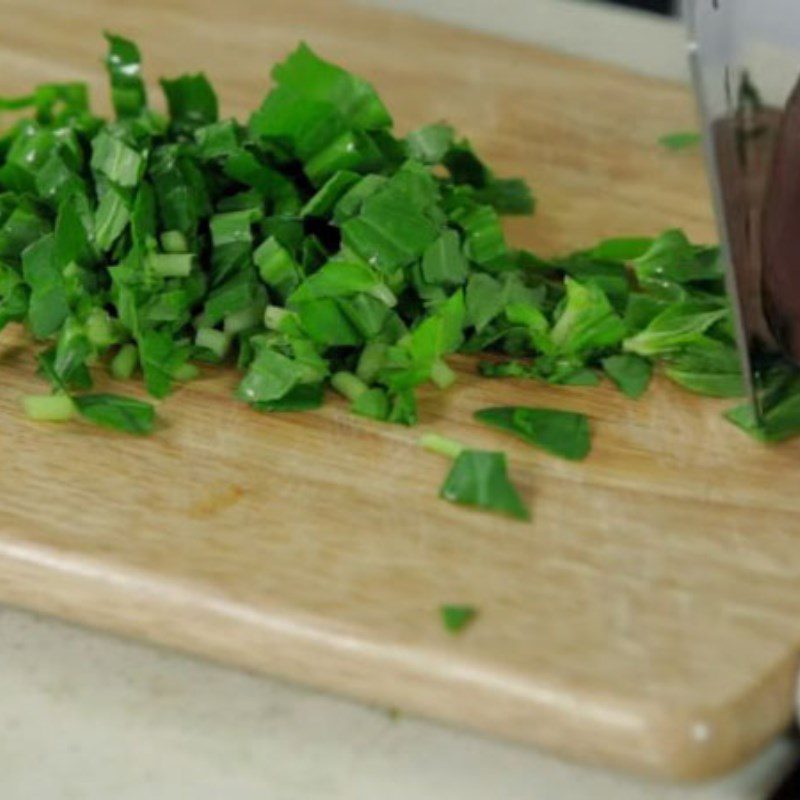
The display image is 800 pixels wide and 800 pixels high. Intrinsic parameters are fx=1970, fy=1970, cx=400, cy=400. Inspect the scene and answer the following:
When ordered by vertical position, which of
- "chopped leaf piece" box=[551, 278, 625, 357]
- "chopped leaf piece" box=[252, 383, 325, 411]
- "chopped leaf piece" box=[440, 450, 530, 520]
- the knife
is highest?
the knife

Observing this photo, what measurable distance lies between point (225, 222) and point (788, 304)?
495 mm

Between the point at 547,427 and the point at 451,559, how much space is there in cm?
20

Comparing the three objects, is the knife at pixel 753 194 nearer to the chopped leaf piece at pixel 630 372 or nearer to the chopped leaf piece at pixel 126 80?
the chopped leaf piece at pixel 630 372

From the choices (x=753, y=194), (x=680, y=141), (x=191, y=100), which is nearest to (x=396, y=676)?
(x=753, y=194)

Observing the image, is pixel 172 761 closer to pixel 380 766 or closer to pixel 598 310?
pixel 380 766

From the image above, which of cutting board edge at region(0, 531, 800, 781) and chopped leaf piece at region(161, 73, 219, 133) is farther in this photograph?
chopped leaf piece at region(161, 73, 219, 133)

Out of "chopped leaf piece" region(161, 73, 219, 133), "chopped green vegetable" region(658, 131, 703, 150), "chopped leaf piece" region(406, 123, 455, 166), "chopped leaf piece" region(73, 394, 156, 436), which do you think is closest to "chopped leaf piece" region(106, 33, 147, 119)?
"chopped leaf piece" region(161, 73, 219, 133)

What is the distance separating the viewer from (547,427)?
5.36 ft

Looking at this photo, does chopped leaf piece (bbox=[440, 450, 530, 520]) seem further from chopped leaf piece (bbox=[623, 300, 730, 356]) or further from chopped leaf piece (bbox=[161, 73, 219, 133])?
chopped leaf piece (bbox=[161, 73, 219, 133])

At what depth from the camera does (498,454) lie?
5.15ft

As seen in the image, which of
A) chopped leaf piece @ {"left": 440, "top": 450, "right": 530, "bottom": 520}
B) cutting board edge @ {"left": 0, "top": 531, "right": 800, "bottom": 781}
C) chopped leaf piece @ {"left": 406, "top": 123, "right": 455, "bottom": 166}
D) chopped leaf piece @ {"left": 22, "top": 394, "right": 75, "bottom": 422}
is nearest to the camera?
cutting board edge @ {"left": 0, "top": 531, "right": 800, "bottom": 781}

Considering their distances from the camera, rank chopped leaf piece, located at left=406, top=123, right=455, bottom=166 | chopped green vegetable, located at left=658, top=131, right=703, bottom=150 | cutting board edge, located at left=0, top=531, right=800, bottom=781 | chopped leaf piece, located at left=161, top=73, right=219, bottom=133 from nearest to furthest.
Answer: cutting board edge, located at left=0, top=531, right=800, bottom=781 < chopped leaf piece, located at left=406, top=123, right=455, bottom=166 < chopped leaf piece, located at left=161, top=73, right=219, bottom=133 < chopped green vegetable, located at left=658, top=131, right=703, bottom=150

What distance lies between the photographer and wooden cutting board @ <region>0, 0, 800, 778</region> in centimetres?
135

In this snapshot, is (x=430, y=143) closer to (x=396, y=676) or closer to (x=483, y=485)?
(x=483, y=485)
